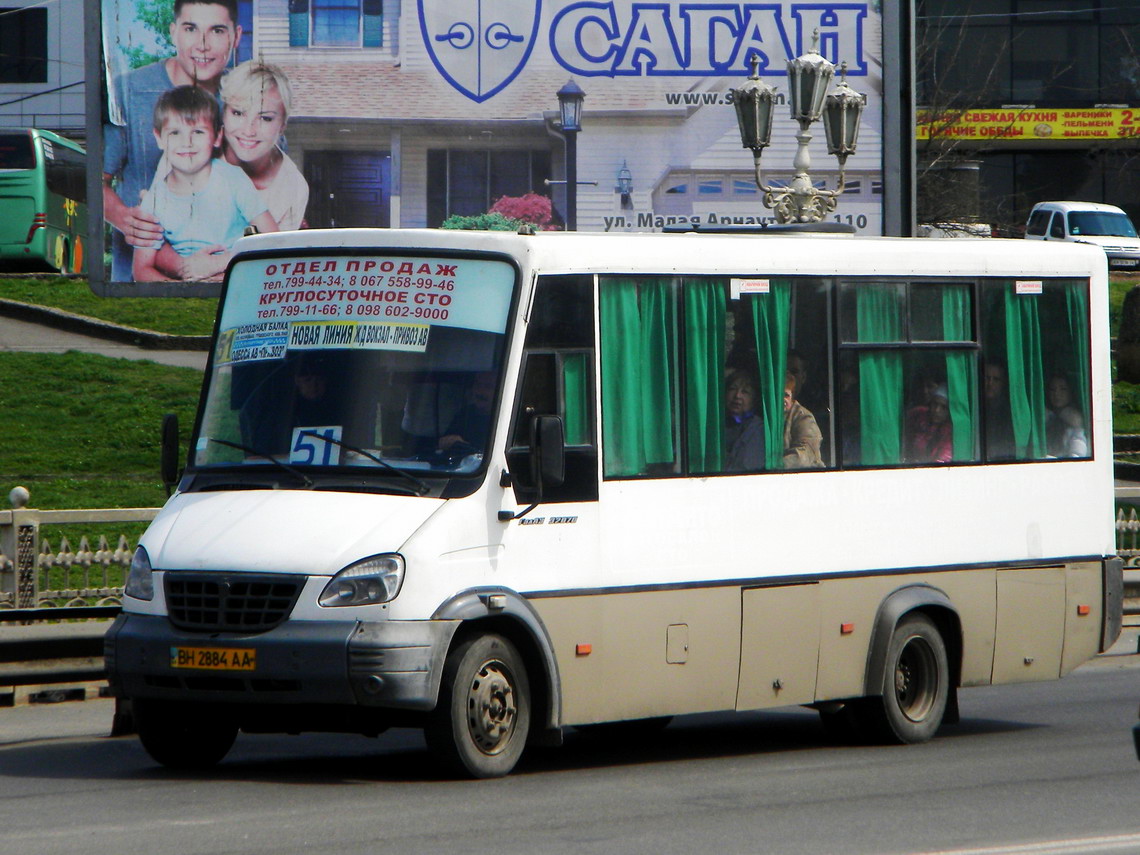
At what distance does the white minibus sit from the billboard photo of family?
632 inches

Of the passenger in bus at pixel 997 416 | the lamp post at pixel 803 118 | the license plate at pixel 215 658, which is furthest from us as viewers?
the lamp post at pixel 803 118

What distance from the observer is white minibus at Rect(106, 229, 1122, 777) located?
8703 mm

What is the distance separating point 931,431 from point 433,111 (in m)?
16.7

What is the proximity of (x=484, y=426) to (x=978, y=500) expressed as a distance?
134 inches

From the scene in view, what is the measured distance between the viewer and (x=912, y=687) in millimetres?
11023

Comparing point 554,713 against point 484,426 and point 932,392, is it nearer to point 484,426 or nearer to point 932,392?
point 484,426

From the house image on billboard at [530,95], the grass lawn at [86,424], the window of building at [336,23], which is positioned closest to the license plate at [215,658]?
the grass lawn at [86,424]

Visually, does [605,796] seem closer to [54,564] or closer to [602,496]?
[602,496]

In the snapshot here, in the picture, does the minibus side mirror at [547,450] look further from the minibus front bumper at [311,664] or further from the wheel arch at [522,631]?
the minibus front bumper at [311,664]

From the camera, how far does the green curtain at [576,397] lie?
9.34m

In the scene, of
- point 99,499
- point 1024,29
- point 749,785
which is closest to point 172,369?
point 99,499

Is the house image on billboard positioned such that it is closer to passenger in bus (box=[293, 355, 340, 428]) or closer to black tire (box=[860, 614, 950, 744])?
black tire (box=[860, 614, 950, 744])

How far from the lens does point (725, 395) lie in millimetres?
10094

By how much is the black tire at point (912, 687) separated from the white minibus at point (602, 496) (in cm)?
2
